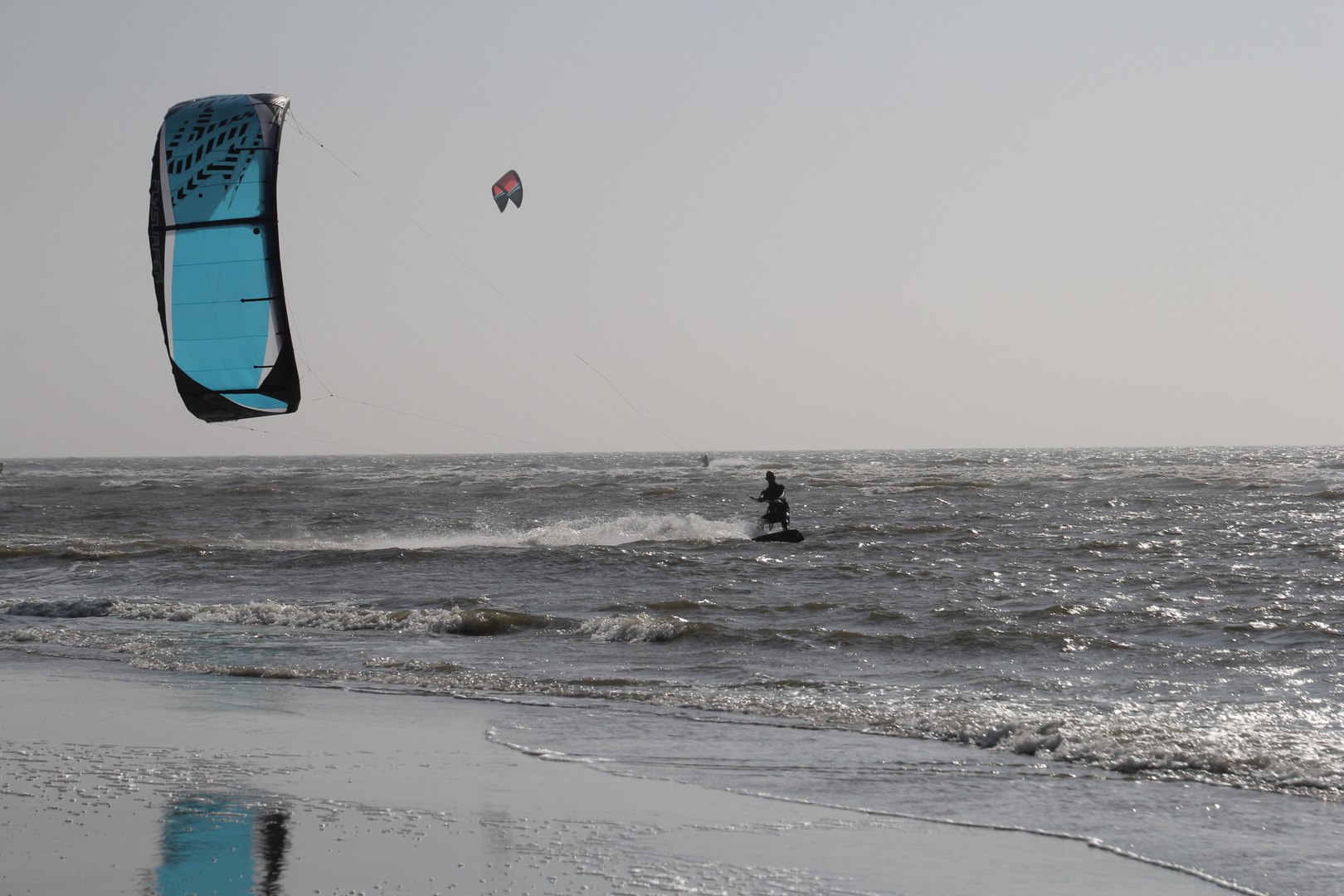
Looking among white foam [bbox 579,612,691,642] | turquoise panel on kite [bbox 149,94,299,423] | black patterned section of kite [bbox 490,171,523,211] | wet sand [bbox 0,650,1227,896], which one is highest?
black patterned section of kite [bbox 490,171,523,211]

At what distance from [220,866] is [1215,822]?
416 centimetres

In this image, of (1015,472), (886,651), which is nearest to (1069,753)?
(886,651)

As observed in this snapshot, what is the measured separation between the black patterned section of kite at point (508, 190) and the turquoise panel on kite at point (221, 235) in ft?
28.4

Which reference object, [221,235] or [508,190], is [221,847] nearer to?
[221,235]

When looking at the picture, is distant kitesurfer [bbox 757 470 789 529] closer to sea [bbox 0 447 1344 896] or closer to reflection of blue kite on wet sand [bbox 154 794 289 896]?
sea [bbox 0 447 1344 896]

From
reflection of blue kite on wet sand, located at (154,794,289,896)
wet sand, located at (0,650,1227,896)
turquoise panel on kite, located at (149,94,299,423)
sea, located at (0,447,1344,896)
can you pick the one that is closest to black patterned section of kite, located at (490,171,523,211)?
sea, located at (0,447,1344,896)

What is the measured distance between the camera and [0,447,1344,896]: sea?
5484 millimetres

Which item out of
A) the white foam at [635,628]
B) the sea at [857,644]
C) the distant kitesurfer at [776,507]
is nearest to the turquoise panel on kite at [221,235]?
the sea at [857,644]

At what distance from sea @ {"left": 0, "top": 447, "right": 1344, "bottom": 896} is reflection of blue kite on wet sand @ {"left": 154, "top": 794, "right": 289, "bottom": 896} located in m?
1.82

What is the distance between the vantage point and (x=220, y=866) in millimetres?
4055

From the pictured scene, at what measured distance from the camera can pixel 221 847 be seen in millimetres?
4262

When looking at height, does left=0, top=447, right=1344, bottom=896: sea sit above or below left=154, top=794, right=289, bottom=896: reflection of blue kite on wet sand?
below

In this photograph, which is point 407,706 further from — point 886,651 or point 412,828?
point 886,651

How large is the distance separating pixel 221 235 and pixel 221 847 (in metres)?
8.50
